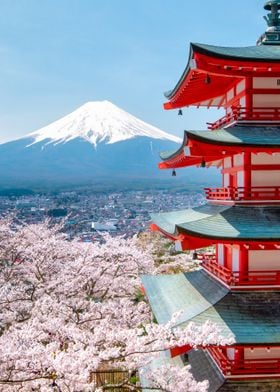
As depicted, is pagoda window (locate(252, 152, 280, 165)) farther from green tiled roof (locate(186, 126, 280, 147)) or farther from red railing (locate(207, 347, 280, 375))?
red railing (locate(207, 347, 280, 375))

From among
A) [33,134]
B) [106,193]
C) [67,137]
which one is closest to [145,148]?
[67,137]

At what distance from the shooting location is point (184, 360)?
10.7m

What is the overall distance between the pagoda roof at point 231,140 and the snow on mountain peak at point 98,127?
14354cm

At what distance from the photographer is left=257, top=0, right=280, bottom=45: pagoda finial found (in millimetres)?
10492

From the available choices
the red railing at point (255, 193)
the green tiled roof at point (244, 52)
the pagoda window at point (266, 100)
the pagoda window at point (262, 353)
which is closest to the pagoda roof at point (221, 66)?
the green tiled roof at point (244, 52)

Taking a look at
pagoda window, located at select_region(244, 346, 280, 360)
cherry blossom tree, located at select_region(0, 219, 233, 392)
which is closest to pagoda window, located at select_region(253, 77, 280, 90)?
cherry blossom tree, located at select_region(0, 219, 233, 392)

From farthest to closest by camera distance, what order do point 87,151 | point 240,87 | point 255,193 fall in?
1. point 87,151
2. point 240,87
3. point 255,193

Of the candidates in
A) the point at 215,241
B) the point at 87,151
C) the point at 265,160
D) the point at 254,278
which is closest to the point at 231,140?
the point at 265,160

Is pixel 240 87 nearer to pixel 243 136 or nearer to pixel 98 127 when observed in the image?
pixel 243 136

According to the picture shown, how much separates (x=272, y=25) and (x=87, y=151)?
427 ft

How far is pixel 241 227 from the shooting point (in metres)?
8.59

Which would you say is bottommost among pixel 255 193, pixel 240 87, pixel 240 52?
pixel 255 193

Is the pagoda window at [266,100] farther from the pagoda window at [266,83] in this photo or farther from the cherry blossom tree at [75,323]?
the cherry blossom tree at [75,323]

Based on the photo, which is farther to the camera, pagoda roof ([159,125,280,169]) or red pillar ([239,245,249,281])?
red pillar ([239,245,249,281])
